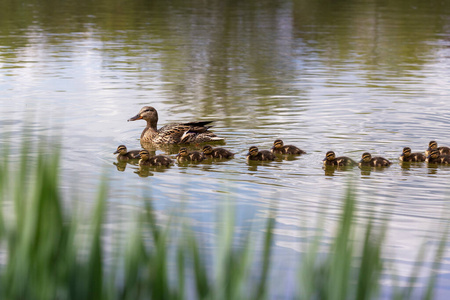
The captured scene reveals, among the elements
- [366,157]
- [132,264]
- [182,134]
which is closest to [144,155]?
[182,134]

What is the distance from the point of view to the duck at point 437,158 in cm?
902

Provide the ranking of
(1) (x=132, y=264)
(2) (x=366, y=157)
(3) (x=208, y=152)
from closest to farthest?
(1) (x=132, y=264) < (2) (x=366, y=157) < (3) (x=208, y=152)

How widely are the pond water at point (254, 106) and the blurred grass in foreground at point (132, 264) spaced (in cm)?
13

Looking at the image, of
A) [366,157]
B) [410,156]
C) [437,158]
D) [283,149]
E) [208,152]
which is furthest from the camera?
[208,152]

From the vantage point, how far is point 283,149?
9.57 m

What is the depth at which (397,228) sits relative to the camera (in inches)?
262

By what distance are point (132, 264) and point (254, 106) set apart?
435 inches

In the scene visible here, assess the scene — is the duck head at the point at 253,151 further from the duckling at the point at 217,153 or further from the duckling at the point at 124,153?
the duckling at the point at 124,153

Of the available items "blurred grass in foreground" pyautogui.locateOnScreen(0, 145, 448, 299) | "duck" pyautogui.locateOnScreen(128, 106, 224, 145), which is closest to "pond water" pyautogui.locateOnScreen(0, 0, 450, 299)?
"blurred grass in foreground" pyautogui.locateOnScreen(0, 145, 448, 299)

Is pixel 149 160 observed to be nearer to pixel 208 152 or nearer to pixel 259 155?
pixel 208 152

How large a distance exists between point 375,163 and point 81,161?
11.7 feet

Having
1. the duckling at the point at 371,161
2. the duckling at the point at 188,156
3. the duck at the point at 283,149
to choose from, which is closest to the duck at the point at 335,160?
the duckling at the point at 371,161

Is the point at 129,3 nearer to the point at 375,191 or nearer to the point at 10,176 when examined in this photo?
the point at 375,191

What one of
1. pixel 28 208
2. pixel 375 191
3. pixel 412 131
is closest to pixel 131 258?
pixel 28 208
